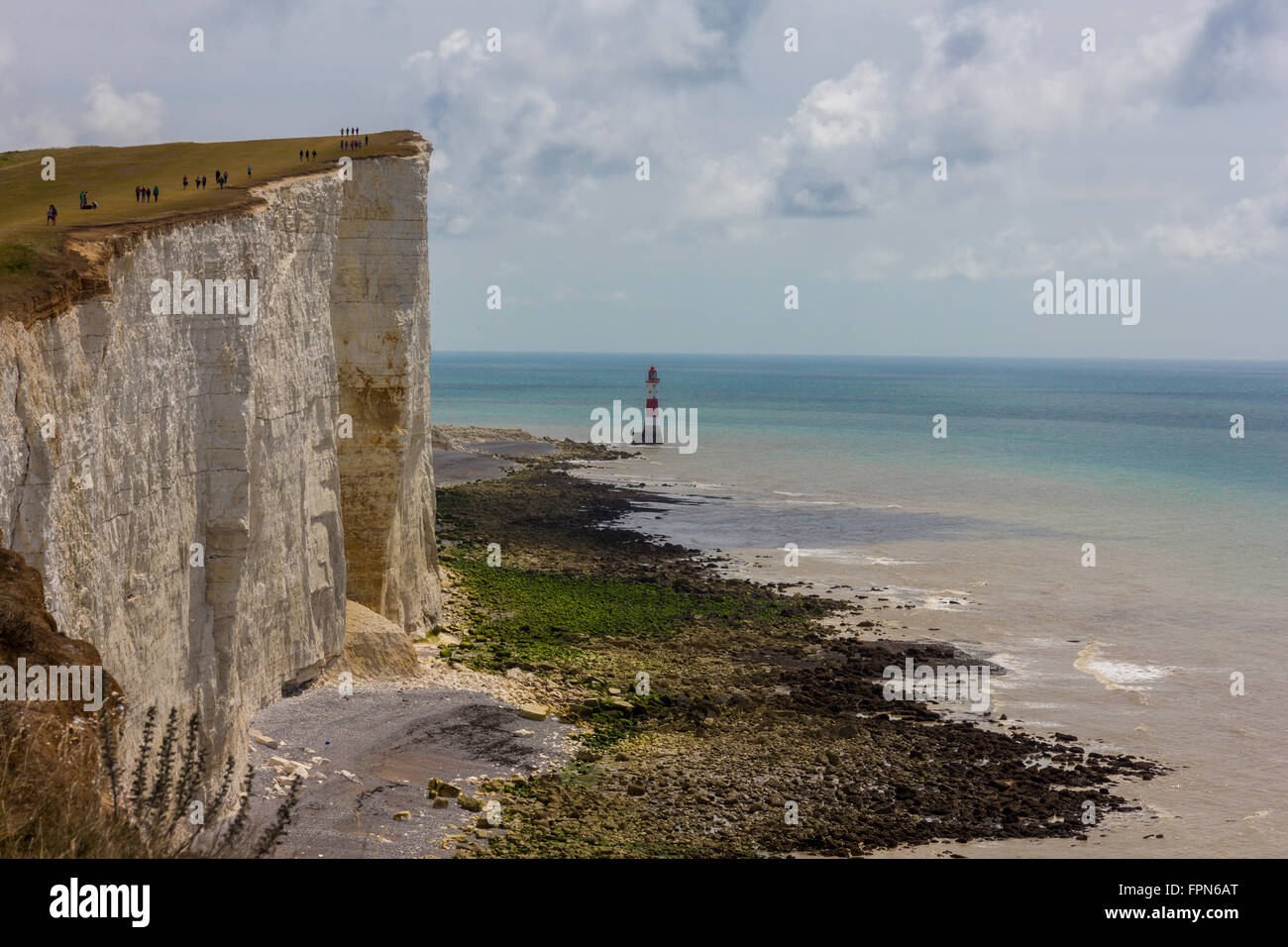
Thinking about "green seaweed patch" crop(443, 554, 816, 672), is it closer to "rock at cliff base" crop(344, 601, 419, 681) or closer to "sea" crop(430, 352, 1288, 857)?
"rock at cliff base" crop(344, 601, 419, 681)

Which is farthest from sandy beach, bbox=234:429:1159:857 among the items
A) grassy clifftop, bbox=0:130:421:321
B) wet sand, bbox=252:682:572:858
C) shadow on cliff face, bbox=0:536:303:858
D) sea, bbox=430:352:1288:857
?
grassy clifftop, bbox=0:130:421:321

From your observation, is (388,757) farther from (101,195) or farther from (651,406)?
(651,406)

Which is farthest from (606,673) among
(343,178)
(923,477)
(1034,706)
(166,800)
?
(923,477)

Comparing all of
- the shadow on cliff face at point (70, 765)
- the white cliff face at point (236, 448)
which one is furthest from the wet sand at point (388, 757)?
the shadow on cliff face at point (70, 765)
